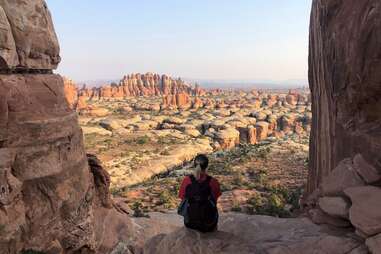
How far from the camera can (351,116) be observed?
670cm

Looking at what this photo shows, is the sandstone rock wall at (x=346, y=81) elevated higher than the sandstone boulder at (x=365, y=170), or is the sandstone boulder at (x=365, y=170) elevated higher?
the sandstone rock wall at (x=346, y=81)

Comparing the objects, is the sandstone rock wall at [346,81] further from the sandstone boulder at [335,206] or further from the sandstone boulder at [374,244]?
the sandstone boulder at [374,244]

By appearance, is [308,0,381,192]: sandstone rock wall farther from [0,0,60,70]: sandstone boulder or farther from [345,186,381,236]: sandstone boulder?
[0,0,60,70]: sandstone boulder

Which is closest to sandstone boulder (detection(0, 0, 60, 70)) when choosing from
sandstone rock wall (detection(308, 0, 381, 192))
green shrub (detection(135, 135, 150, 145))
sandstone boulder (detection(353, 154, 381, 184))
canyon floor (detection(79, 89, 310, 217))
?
sandstone rock wall (detection(308, 0, 381, 192))

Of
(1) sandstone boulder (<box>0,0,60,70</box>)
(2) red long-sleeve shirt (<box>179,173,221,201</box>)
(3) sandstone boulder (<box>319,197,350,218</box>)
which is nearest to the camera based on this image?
(3) sandstone boulder (<box>319,197,350,218</box>)

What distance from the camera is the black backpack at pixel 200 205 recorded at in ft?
21.1

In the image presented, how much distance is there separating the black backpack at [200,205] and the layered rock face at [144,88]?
118 meters

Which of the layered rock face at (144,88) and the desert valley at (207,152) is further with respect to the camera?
the layered rock face at (144,88)

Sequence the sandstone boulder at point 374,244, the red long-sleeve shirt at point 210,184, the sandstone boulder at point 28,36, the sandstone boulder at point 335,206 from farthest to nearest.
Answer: the sandstone boulder at point 28,36 < the red long-sleeve shirt at point 210,184 < the sandstone boulder at point 335,206 < the sandstone boulder at point 374,244

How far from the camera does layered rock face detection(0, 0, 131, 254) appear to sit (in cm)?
919

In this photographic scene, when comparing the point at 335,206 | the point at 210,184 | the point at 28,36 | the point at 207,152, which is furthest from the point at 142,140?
→ the point at 335,206

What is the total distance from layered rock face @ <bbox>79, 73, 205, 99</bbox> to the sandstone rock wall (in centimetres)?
11681

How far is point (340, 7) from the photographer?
6.90m

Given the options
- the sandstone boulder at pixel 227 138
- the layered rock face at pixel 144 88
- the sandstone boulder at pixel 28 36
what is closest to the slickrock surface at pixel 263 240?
the sandstone boulder at pixel 28 36
